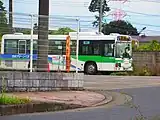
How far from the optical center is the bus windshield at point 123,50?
115 feet

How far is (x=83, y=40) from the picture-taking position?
35156 mm

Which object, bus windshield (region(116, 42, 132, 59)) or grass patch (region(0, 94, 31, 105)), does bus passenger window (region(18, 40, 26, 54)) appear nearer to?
grass patch (region(0, 94, 31, 105))

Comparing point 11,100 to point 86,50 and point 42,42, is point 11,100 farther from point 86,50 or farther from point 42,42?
point 86,50

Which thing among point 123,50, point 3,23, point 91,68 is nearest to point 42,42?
→ point 3,23

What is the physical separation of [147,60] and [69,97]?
2280 cm

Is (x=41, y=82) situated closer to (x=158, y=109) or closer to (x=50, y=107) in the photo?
(x=50, y=107)

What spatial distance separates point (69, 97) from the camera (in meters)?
15.8

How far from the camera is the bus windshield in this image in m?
34.9

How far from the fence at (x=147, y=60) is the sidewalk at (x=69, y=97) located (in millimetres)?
19996

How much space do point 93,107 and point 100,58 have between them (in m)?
20.6

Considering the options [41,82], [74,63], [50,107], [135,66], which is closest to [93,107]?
[50,107]

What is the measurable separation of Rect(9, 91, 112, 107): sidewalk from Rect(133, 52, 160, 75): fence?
65.6 feet

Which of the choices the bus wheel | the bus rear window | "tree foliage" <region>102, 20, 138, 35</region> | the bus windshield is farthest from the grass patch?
"tree foliage" <region>102, 20, 138, 35</region>

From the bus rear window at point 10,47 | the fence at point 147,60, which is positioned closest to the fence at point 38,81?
the bus rear window at point 10,47
